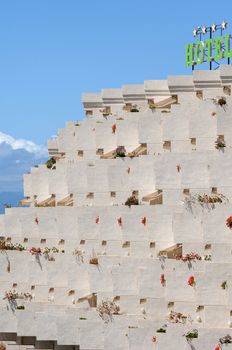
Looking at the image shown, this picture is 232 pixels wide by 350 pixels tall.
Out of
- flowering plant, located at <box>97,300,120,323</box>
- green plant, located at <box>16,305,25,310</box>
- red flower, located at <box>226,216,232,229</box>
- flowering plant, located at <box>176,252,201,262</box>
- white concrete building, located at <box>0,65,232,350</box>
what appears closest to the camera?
red flower, located at <box>226,216,232,229</box>

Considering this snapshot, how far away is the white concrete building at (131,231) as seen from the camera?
72062mm

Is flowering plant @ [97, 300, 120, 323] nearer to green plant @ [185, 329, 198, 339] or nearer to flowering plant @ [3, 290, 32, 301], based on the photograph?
green plant @ [185, 329, 198, 339]

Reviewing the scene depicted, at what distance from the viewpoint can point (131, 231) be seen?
257ft

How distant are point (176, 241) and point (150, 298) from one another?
12.9ft

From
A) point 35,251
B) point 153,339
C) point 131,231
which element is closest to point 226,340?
point 153,339

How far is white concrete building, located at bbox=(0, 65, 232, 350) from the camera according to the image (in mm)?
72062

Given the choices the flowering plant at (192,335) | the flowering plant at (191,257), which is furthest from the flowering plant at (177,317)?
the flowering plant at (191,257)

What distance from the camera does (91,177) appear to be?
85.1 m

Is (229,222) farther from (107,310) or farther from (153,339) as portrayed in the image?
(107,310)

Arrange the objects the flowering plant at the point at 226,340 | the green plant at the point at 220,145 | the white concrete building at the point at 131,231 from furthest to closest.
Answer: the green plant at the point at 220,145
the white concrete building at the point at 131,231
the flowering plant at the point at 226,340

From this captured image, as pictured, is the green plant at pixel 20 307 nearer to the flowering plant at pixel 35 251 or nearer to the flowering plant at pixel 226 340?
the flowering plant at pixel 35 251

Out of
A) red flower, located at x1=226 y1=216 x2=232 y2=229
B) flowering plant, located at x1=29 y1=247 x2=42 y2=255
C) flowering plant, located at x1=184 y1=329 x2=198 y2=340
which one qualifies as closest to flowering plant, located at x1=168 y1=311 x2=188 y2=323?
flowering plant, located at x1=184 y1=329 x2=198 y2=340

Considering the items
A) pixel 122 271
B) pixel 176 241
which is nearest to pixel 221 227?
pixel 176 241

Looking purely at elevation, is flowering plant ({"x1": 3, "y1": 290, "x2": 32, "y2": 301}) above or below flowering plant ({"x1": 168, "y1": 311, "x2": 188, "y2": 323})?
above
